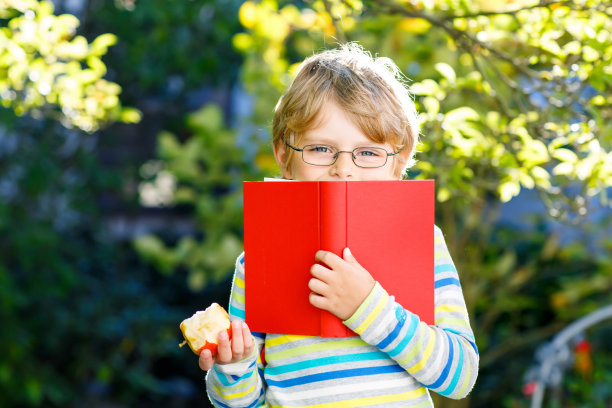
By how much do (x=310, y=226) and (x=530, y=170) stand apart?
38.5 inches

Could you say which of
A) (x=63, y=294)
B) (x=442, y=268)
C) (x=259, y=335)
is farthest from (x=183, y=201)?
(x=442, y=268)

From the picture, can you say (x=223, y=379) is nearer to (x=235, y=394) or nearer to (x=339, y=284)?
(x=235, y=394)

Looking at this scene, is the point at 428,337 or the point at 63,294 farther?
the point at 63,294

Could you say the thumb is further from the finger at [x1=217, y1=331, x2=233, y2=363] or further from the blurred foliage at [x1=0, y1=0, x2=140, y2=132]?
the blurred foliage at [x1=0, y1=0, x2=140, y2=132]

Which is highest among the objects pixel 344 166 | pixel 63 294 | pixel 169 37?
pixel 169 37

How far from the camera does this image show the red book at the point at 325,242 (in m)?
1.42

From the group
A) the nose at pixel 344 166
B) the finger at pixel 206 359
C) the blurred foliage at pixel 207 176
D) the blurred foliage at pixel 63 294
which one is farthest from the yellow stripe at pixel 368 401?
the blurred foliage at pixel 63 294

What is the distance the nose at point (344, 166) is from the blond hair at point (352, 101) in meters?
0.06

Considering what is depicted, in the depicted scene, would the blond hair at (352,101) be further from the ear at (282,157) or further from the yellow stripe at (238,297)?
the yellow stripe at (238,297)

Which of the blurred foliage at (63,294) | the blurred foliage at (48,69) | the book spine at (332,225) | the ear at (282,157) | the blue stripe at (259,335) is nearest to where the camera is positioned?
the book spine at (332,225)

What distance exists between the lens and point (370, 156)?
1591mm

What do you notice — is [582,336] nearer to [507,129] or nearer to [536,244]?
[536,244]

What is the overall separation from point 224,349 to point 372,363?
290mm

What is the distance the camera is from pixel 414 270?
150 centimetres
